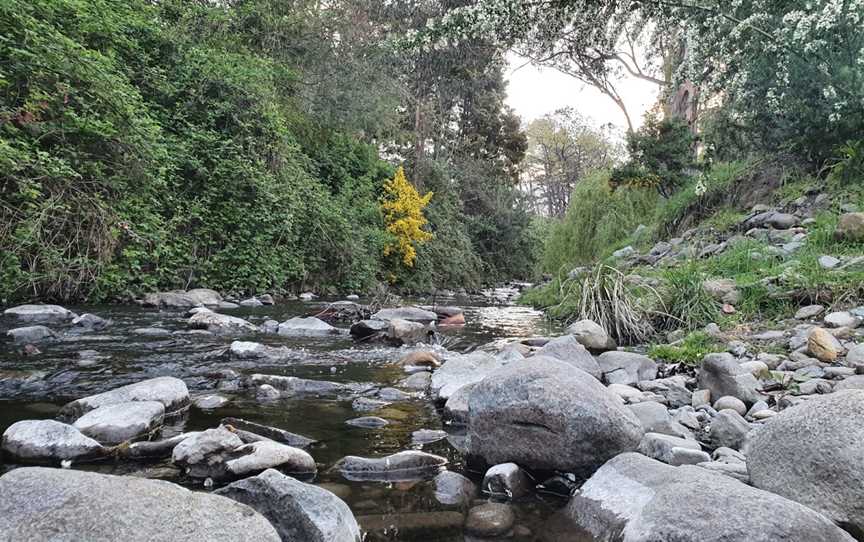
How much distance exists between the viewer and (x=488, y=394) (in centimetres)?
259

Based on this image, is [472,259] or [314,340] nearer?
[314,340]

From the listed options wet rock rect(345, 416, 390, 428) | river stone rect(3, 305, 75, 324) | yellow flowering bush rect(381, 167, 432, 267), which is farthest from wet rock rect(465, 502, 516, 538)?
yellow flowering bush rect(381, 167, 432, 267)

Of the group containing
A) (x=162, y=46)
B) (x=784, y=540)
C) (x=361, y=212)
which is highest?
(x=162, y=46)

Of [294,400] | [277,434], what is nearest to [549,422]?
[277,434]

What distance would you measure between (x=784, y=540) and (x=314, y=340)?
5.10 meters

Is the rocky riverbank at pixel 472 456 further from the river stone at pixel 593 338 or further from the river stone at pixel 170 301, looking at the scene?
the river stone at pixel 170 301

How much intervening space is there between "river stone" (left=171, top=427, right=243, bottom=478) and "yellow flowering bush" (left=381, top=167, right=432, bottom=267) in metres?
14.5

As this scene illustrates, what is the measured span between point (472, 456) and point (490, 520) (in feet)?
1.86

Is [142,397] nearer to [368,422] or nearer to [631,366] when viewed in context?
[368,422]

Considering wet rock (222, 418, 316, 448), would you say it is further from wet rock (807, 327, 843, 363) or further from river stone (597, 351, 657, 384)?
wet rock (807, 327, 843, 363)

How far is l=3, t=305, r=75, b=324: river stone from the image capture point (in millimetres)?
6113

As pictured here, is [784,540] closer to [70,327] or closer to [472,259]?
[70,327]

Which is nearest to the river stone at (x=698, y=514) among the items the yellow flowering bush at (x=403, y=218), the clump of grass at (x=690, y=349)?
the clump of grass at (x=690, y=349)

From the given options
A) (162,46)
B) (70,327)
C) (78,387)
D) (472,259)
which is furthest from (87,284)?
(472,259)
